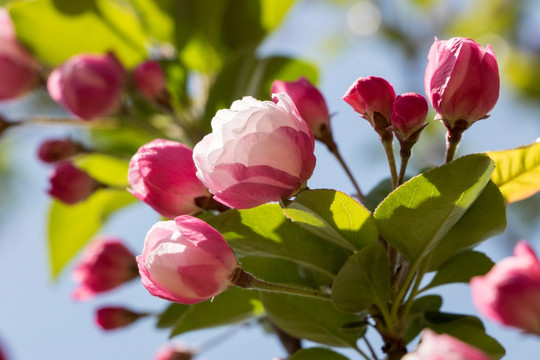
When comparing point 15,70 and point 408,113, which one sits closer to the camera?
point 408,113

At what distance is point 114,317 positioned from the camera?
126 cm

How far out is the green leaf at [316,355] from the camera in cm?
81

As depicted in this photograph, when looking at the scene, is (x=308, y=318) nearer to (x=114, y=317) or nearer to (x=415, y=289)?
(x=415, y=289)

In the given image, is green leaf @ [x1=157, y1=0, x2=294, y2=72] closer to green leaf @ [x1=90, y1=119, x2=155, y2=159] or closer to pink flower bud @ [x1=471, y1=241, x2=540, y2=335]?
green leaf @ [x1=90, y1=119, x2=155, y2=159]

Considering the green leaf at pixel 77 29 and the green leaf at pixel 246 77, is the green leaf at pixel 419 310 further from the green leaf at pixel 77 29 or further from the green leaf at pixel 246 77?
the green leaf at pixel 77 29

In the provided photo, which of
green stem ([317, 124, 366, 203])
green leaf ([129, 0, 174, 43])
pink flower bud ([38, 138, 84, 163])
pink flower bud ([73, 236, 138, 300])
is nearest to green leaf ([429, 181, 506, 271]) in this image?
green stem ([317, 124, 366, 203])

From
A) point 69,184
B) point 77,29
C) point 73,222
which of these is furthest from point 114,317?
point 77,29

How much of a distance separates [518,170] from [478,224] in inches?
3.5

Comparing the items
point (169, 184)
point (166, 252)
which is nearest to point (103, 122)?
point (169, 184)

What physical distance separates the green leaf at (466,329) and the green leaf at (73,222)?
93cm

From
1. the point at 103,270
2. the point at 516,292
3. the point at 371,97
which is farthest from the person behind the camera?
the point at 103,270

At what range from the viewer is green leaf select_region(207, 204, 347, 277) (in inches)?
29.9

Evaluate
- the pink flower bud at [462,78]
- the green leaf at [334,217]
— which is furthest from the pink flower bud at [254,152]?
the pink flower bud at [462,78]

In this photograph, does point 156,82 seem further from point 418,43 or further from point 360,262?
point 418,43
